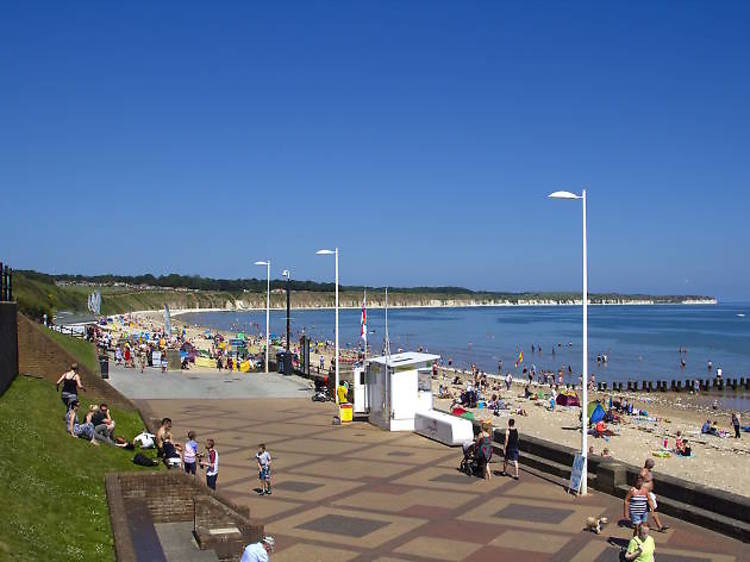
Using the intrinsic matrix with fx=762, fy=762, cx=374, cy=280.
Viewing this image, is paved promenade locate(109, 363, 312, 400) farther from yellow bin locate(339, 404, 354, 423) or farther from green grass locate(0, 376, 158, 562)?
green grass locate(0, 376, 158, 562)

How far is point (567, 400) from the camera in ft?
140

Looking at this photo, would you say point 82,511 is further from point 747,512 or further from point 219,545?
point 747,512

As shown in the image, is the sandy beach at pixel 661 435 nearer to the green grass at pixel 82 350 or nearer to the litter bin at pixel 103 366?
the litter bin at pixel 103 366

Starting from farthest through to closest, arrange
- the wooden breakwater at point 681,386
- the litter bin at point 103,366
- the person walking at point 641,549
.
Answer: the wooden breakwater at point 681,386, the litter bin at point 103,366, the person walking at point 641,549

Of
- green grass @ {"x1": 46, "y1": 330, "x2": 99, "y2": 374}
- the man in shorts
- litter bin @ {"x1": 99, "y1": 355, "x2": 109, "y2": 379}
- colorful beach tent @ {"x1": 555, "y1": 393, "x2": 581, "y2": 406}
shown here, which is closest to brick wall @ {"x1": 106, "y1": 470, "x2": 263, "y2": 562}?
the man in shorts

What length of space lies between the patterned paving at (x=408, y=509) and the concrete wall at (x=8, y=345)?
482cm

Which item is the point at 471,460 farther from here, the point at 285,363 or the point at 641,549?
the point at 285,363

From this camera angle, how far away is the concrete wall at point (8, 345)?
16.1 m

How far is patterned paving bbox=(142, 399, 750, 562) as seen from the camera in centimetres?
1143

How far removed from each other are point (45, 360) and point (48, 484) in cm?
977

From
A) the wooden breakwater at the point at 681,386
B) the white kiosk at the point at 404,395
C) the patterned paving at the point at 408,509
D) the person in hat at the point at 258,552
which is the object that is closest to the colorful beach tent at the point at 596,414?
Answer: the white kiosk at the point at 404,395

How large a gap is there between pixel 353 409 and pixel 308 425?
1.68 metres

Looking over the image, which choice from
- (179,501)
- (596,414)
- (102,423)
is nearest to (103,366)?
(102,423)

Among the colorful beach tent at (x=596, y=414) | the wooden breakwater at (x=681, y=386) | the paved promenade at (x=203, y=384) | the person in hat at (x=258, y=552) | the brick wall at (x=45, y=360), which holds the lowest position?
the wooden breakwater at (x=681, y=386)
